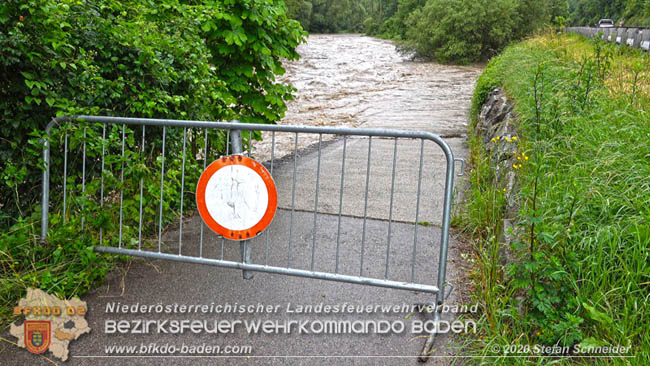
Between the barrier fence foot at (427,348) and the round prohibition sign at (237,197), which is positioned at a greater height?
the round prohibition sign at (237,197)

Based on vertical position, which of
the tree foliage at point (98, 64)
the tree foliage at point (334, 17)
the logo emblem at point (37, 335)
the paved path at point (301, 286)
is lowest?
the logo emblem at point (37, 335)

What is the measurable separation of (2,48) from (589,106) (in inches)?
207

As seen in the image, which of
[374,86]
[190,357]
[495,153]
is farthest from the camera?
[374,86]

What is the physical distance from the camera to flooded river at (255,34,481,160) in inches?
546

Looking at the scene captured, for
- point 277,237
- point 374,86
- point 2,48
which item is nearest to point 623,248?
point 277,237

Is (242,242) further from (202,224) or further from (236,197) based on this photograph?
(202,224)

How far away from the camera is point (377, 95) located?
20250 mm

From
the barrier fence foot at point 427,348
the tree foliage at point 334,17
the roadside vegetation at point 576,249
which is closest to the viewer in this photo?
the roadside vegetation at point 576,249

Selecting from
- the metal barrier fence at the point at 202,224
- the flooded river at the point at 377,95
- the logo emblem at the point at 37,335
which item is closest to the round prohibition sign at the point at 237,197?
the metal barrier fence at the point at 202,224

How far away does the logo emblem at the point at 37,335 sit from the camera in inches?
133

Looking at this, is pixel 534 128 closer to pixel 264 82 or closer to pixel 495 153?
pixel 495 153

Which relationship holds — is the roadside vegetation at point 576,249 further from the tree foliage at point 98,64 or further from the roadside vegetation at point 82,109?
the tree foliage at point 98,64

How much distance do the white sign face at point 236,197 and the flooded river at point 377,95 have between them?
571 cm

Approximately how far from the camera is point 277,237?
209 inches
